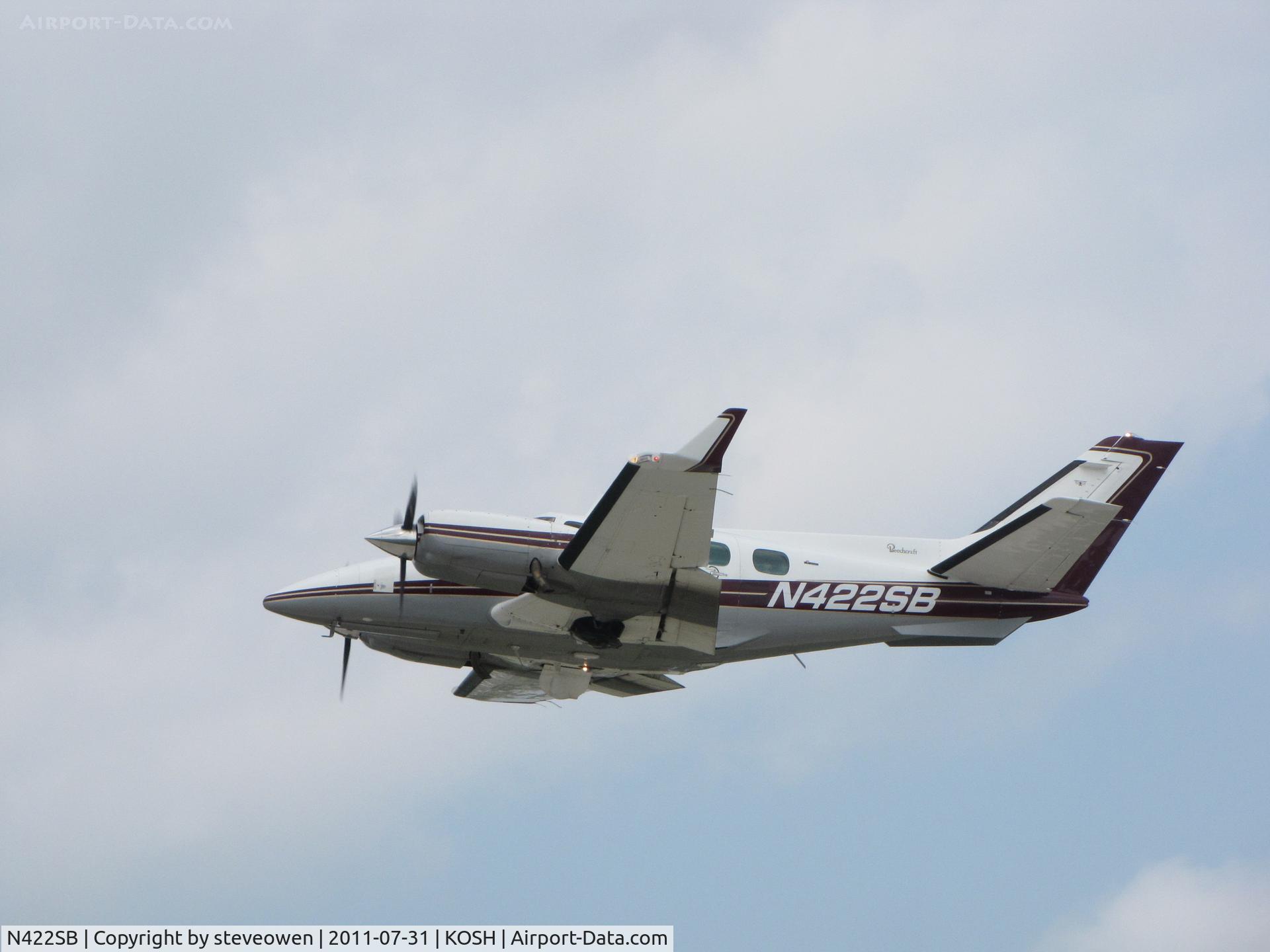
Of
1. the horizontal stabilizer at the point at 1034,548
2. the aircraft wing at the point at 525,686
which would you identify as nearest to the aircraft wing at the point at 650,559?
the aircraft wing at the point at 525,686

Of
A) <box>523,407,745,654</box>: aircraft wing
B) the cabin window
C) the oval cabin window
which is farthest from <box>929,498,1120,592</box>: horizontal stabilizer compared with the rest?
<box>523,407,745,654</box>: aircraft wing

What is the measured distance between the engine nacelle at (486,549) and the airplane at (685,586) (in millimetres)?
27

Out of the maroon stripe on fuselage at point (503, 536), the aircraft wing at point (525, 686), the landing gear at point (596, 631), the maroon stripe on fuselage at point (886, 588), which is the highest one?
the maroon stripe on fuselage at point (503, 536)

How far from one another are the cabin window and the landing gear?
3000mm

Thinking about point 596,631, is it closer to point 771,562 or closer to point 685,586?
point 685,586

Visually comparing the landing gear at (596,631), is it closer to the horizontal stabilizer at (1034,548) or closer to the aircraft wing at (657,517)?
the aircraft wing at (657,517)

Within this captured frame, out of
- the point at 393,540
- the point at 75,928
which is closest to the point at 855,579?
the point at 393,540

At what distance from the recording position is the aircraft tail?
2738 cm

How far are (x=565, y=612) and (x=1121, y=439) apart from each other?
511 inches

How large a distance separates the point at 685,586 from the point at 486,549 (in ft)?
11.9

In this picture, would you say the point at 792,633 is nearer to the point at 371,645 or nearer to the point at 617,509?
the point at 617,509

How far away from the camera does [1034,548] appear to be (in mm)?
27625

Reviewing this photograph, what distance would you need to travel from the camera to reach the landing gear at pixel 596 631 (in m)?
26.0

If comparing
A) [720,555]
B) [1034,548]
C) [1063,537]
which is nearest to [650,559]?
[720,555]
